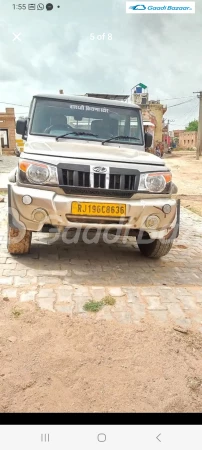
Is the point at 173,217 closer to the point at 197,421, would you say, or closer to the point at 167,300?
the point at 167,300

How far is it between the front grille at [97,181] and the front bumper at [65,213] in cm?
7

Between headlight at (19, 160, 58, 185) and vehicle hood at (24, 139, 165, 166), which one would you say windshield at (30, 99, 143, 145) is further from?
headlight at (19, 160, 58, 185)

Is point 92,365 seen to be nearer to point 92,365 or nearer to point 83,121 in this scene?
point 92,365

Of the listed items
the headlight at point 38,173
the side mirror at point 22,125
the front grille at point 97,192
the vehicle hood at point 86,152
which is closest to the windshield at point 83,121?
the side mirror at point 22,125

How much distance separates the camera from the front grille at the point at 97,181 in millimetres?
3277

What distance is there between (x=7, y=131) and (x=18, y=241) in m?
28.0

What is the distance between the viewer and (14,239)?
3730mm

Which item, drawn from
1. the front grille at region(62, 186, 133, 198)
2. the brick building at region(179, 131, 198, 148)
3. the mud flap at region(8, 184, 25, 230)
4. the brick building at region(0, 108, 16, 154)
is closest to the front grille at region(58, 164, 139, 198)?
the front grille at region(62, 186, 133, 198)

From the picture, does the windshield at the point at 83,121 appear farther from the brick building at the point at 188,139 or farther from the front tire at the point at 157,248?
the brick building at the point at 188,139

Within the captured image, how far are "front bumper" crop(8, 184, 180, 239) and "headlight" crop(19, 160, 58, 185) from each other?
0.32ft

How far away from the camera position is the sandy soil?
5.81ft

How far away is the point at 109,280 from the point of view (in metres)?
3.39

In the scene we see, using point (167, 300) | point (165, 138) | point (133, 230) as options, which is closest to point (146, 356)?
point (167, 300)

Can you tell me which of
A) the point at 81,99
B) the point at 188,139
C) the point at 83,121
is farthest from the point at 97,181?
the point at 188,139
